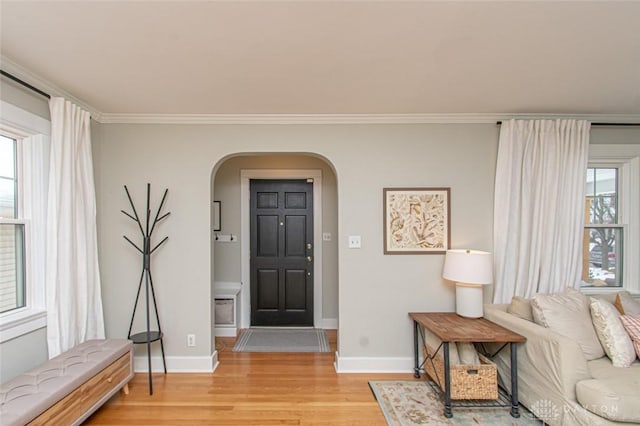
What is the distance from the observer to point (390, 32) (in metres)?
1.73

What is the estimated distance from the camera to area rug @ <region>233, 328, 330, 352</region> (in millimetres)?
3607

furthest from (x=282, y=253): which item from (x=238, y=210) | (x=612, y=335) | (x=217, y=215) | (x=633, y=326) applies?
(x=633, y=326)

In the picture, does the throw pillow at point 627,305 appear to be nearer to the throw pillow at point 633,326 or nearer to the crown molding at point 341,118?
the throw pillow at point 633,326

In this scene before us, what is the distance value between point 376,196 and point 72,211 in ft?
8.25

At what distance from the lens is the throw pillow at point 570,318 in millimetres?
2289

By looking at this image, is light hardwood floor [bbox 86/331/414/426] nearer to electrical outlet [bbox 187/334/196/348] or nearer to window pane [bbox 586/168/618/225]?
electrical outlet [bbox 187/334/196/348]

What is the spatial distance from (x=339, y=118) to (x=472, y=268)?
69.1 inches

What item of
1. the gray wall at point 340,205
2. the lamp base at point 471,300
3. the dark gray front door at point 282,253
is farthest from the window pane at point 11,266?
the lamp base at point 471,300

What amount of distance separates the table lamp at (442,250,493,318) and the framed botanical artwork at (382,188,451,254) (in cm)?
24

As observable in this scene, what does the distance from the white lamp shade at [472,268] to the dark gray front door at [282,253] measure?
2.09 m

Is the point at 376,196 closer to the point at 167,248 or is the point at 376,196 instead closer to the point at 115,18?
the point at 167,248

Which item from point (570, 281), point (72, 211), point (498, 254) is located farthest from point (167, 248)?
point (570, 281)

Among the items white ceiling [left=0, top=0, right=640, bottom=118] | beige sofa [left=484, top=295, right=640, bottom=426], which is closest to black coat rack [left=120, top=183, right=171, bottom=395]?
white ceiling [left=0, top=0, right=640, bottom=118]

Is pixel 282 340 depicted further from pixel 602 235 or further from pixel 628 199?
pixel 628 199
